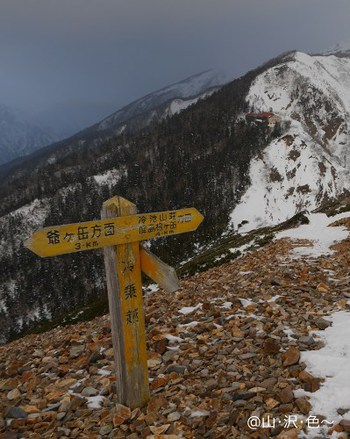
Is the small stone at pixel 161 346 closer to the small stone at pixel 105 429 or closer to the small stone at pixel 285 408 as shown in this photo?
the small stone at pixel 105 429

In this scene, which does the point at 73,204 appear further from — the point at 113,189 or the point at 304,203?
the point at 304,203

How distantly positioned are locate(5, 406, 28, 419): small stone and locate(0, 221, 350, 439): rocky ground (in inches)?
0.6

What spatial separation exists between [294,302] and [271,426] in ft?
17.4

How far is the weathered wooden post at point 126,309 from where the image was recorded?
5.53m

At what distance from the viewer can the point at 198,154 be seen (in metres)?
176

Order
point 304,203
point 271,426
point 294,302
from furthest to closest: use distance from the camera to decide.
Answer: point 304,203, point 294,302, point 271,426

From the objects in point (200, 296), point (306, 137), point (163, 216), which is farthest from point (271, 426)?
point (306, 137)

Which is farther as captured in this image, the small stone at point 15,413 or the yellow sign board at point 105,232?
the small stone at point 15,413

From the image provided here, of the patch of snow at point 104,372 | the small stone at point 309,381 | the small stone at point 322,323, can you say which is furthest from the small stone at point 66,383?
the small stone at point 322,323

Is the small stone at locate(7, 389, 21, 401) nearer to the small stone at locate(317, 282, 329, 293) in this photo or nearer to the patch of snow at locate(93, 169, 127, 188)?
the small stone at locate(317, 282, 329, 293)

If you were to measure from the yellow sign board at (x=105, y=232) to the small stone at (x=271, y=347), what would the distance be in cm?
302

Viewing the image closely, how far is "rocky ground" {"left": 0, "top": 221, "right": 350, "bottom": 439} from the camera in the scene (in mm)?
5527

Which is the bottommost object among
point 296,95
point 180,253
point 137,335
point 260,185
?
point 180,253

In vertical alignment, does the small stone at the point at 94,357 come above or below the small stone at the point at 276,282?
below
